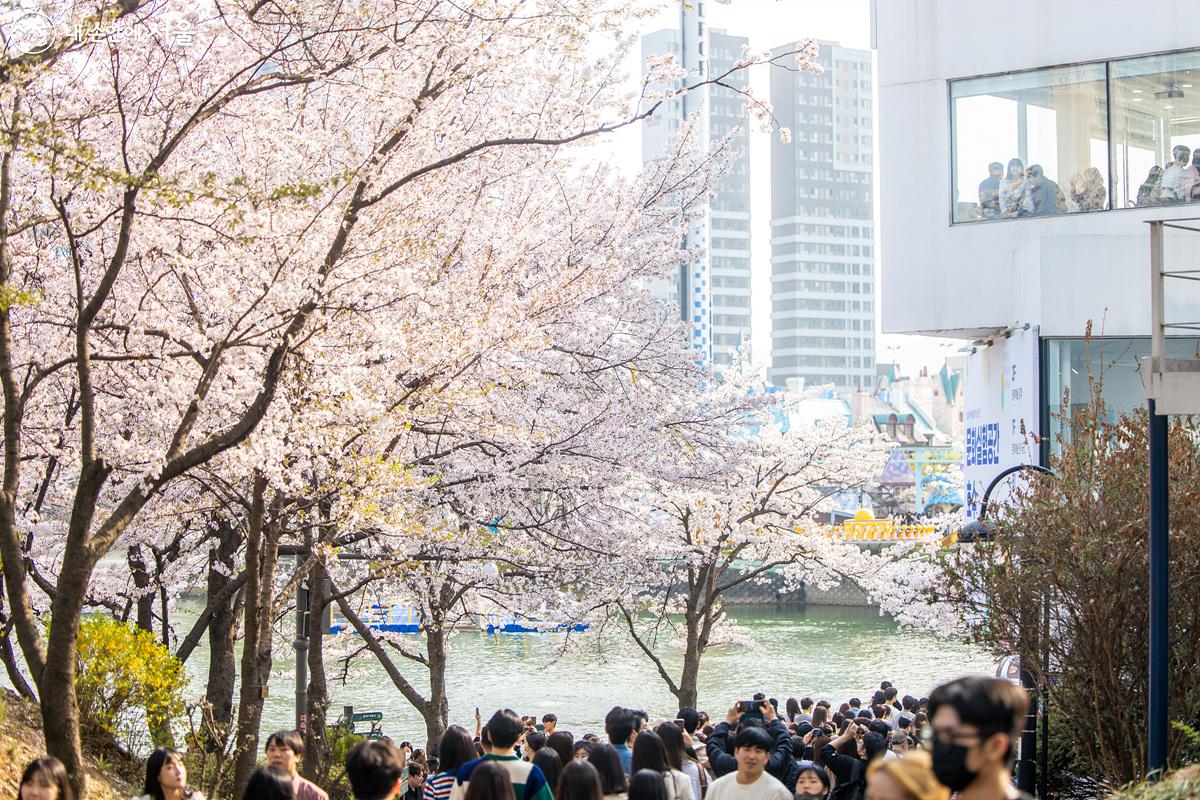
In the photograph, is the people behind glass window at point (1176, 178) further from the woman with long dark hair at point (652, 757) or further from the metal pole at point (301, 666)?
the woman with long dark hair at point (652, 757)

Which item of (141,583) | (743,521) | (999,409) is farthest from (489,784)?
(743,521)

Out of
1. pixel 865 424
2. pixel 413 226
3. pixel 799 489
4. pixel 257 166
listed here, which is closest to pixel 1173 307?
pixel 413 226

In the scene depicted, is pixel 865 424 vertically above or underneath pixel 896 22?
underneath

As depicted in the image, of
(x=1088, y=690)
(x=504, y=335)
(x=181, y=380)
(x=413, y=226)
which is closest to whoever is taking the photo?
(x=181, y=380)

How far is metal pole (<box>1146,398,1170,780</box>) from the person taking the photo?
750 cm

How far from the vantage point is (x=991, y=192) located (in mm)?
18047

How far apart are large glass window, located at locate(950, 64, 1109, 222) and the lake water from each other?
400 inches

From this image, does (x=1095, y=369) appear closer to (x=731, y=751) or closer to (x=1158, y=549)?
(x=1158, y=549)

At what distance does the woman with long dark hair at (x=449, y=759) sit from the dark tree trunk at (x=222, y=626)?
755 cm

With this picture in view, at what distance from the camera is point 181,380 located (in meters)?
8.12

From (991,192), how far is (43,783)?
15.8m

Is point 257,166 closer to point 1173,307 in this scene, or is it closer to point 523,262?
point 523,262

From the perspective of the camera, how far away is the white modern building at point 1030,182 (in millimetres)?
16047

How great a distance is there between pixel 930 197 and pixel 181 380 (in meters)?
13.1
